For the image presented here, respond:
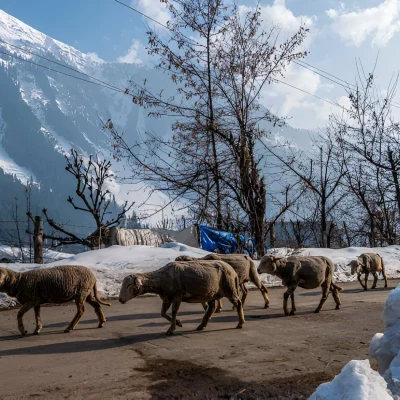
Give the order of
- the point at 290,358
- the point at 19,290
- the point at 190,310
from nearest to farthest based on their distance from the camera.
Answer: the point at 290,358 → the point at 19,290 → the point at 190,310

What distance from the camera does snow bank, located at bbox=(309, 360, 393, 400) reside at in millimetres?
3180

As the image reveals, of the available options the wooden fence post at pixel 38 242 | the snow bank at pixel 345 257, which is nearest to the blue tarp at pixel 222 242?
the snow bank at pixel 345 257

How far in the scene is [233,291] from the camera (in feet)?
28.7

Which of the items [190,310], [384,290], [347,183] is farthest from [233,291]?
[347,183]

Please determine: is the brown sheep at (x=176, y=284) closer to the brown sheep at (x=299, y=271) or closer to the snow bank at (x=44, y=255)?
the brown sheep at (x=299, y=271)

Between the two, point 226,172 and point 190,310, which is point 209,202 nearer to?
point 226,172

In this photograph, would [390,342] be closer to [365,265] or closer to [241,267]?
[241,267]

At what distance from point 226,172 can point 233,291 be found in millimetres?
10944

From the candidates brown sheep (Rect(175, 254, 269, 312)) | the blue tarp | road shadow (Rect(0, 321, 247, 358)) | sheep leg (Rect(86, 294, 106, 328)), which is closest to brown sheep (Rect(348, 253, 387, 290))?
the blue tarp

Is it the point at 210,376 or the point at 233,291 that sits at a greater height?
the point at 233,291

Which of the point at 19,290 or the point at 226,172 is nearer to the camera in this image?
the point at 19,290

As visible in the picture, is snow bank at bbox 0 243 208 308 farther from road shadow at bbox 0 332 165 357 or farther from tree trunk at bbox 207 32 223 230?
road shadow at bbox 0 332 165 357

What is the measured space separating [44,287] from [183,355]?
3.23m

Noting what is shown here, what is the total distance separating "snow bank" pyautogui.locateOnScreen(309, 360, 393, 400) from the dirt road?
1.53 meters
